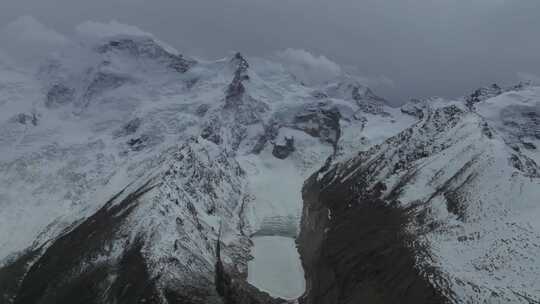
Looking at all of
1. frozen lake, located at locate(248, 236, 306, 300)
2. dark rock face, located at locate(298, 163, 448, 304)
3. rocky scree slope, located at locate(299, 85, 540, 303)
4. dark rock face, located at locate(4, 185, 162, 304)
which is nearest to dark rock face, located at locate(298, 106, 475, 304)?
dark rock face, located at locate(298, 163, 448, 304)

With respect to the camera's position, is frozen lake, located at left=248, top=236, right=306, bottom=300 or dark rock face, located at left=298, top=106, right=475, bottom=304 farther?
frozen lake, located at left=248, top=236, right=306, bottom=300

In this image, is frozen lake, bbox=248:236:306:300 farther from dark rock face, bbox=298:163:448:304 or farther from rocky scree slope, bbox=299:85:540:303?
rocky scree slope, bbox=299:85:540:303

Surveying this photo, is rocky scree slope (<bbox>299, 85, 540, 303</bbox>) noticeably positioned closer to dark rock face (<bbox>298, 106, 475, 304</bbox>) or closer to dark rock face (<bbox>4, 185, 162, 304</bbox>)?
dark rock face (<bbox>298, 106, 475, 304</bbox>)

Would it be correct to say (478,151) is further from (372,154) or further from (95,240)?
(95,240)

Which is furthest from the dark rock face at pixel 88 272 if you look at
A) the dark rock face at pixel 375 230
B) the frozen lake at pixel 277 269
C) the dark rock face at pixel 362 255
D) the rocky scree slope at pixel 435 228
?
the frozen lake at pixel 277 269

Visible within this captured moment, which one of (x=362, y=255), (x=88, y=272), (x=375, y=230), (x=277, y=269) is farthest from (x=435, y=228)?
(x=88, y=272)

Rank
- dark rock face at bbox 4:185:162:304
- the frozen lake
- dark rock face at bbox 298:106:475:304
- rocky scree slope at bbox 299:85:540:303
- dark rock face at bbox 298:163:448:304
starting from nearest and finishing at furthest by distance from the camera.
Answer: rocky scree slope at bbox 299:85:540:303 < dark rock face at bbox 298:163:448:304 < dark rock face at bbox 298:106:475:304 < dark rock face at bbox 4:185:162:304 < the frozen lake

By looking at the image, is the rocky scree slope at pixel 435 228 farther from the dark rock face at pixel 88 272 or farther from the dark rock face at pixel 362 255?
the dark rock face at pixel 88 272

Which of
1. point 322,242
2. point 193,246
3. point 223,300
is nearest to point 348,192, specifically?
point 322,242

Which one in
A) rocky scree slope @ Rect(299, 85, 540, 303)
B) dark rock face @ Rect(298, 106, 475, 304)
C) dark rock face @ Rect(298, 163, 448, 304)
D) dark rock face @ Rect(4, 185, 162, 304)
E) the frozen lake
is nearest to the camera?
rocky scree slope @ Rect(299, 85, 540, 303)
